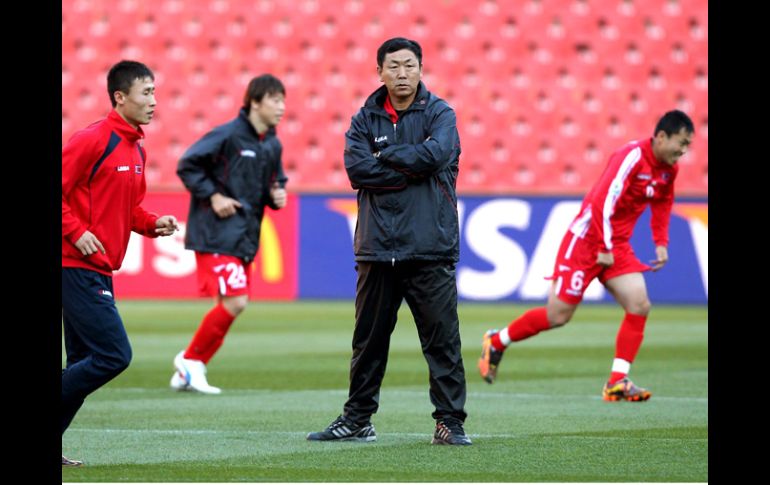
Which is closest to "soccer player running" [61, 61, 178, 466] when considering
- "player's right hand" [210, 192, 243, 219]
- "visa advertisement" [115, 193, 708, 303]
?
"player's right hand" [210, 192, 243, 219]

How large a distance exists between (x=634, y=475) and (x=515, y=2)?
62.9 feet

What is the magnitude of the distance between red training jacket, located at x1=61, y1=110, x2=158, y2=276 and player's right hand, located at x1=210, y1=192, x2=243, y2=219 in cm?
365

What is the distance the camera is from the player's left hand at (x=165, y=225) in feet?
22.7

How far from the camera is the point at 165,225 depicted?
22.8ft

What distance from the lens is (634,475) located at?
20.6 feet

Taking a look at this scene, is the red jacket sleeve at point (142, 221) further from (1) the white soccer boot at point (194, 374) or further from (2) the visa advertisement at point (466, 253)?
(2) the visa advertisement at point (466, 253)

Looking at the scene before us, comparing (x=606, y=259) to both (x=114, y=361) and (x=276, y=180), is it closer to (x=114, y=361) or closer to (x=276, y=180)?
(x=276, y=180)

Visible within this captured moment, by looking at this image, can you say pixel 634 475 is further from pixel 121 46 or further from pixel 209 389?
pixel 121 46

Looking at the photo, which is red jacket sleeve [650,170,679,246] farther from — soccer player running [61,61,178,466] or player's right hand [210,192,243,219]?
soccer player running [61,61,178,466]

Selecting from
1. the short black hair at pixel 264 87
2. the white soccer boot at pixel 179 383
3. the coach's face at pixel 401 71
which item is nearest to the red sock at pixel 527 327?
the white soccer boot at pixel 179 383

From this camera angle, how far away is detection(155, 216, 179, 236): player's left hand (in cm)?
692

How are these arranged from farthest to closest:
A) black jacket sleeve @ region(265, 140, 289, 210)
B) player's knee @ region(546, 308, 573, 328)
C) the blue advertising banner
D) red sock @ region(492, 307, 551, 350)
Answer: the blue advertising banner → black jacket sleeve @ region(265, 140, 289, 210) → red sock @ region(492, 307, 551, 350) → player's knee @ region(546, 308, 573, 328)
